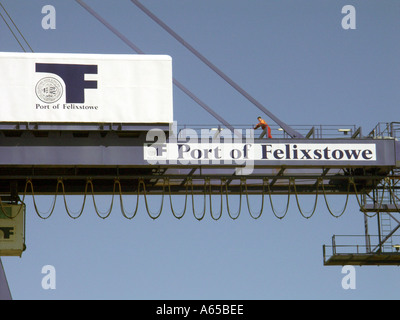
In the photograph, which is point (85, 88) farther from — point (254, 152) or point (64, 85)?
point (254, 152)

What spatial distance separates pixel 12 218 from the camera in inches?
1914

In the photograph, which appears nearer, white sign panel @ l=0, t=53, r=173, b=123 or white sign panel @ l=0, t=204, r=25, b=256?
white sign panel @ l=0, t=53, r=173, b=123

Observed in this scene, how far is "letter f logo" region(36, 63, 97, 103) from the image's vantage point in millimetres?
45188

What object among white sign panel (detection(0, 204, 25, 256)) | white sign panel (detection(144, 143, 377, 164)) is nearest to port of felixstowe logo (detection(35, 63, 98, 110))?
white sign panel (detection(144, 143, 377, 164))

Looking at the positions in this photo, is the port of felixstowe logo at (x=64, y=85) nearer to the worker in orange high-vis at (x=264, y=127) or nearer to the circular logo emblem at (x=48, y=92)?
the circular logo emblem at (x=48, y=92)

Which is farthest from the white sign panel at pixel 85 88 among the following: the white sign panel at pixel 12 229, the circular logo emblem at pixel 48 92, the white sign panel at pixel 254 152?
the white sign panel at pixel 12 229

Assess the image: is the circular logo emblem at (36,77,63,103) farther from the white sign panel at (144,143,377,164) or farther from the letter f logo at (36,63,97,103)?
the white sign panel at (144,143,377,164)

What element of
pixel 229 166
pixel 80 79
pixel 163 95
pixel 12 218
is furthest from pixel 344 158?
pixel 12 218

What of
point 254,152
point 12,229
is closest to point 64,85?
point 12,229

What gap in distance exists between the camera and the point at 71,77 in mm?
45312

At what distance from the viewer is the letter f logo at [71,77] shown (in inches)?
→ 1779

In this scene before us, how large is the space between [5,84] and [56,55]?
2.13 meters
